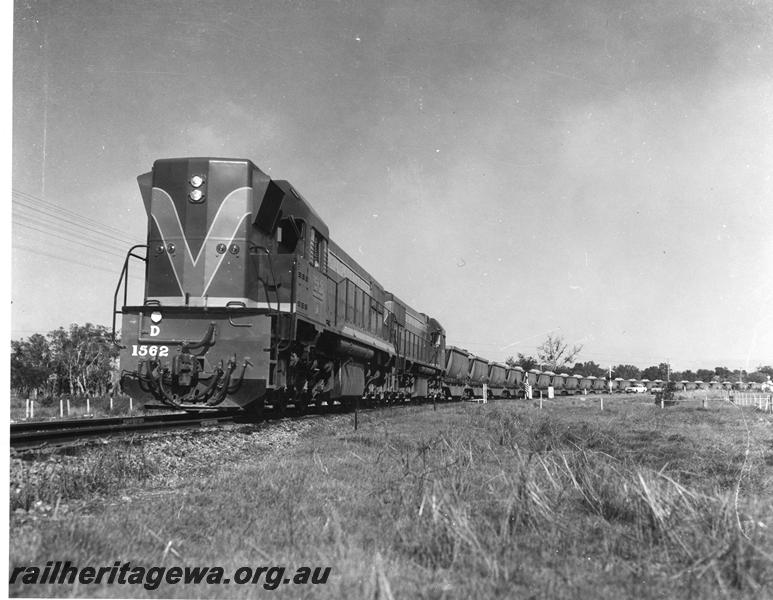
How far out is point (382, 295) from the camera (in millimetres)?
22219

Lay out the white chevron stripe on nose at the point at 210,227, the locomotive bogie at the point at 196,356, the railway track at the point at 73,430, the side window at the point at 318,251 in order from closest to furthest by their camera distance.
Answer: the railway track at the point at 73,430
the locomotive bogie at the point at 196,356
the white chevron stripe on nose at the point at 210,227
the side window at the point at 318,251

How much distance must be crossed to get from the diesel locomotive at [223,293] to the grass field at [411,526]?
3.22 metres

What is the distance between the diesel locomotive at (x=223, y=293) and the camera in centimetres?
970

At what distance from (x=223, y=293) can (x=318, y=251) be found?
3556mm

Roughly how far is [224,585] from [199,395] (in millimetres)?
6984

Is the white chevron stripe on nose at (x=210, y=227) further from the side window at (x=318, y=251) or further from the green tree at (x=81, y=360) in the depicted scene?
the green tree at (x=81, y=360)

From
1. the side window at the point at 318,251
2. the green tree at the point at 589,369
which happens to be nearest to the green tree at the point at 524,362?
the green tree at the point at 589,369

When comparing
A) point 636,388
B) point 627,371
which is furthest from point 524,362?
point 627,371

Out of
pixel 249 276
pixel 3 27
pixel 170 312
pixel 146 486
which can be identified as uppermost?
pixel 3 27

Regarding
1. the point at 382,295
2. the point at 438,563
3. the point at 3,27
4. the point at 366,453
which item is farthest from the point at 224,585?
the point at 382,295

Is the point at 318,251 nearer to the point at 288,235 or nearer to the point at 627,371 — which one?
the point at 288,235

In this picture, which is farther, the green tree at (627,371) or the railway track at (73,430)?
the green tree at (627,371)

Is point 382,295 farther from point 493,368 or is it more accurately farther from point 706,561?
point 493,368

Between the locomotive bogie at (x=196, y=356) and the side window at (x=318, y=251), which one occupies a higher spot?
the side window at (x=318, y=251)
